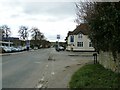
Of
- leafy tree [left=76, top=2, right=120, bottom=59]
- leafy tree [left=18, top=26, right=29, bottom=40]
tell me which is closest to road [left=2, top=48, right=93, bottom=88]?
leafy tree [left=76, top=2, right=120, bottom=59]

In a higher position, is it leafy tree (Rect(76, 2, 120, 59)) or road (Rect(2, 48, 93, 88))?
leafy tree (Rect(76, 2, 120, 59))

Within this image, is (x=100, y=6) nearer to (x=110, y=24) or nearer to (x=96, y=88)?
(x=110, y=24)

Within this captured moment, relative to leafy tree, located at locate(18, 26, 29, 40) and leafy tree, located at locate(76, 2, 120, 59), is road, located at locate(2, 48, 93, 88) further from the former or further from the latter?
leafy tree, located at locate(18, 26, 29, 40)

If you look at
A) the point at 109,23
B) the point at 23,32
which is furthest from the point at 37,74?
the point at 23,32

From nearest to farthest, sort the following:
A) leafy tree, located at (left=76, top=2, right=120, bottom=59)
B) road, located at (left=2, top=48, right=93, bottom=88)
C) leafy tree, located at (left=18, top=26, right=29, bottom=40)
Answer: leafy tree, located at (left=76, top=2, right=120, bottom=59) → road, located at (left=2, top=48, right=93, bottom=88) → leafy tree, located at (left=18, top=26, right=29, bottom=40)

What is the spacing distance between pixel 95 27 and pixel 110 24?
2038mm

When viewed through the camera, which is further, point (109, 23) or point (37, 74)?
point (37, 74)

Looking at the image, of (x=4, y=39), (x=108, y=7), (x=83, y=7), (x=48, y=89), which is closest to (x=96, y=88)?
(x=48, y=89)

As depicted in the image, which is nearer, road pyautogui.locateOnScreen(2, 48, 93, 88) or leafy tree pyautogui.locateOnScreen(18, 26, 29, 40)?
road pyautogui.locateOnScreen(2, 48, 93, 88)

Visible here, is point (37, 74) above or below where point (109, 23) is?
below

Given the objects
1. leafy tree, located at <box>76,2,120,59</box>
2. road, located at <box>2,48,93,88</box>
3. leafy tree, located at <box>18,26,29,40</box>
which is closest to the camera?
leafy tree, located at <box>76,2,120,59</box>

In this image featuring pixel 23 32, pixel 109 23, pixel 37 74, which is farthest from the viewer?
pixel 23 32

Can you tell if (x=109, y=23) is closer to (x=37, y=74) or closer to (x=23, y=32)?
(x=37, y=74)

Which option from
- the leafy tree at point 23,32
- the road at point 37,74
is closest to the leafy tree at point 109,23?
the road at point 37,74
